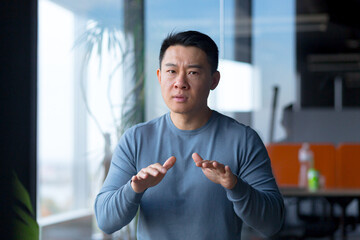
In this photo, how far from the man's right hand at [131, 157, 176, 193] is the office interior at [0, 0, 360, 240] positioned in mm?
281

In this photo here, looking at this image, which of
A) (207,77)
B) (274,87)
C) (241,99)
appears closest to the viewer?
(207,77)

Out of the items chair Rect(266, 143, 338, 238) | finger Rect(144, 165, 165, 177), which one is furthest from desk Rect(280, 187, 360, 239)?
finger Rect(144, 165, 165, 177)

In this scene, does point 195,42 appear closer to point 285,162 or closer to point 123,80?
point 123,80

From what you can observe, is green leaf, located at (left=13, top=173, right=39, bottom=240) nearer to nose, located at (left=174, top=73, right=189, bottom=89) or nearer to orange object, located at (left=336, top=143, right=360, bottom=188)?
nose, located at (left=174, top=73, right=189, bottom=89)

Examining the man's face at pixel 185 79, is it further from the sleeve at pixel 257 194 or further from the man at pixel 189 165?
the sleeve at pixel 257 194

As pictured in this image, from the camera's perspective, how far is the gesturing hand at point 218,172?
2.61 ft

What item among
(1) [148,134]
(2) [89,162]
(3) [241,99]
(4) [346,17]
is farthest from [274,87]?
(1) [148,134]

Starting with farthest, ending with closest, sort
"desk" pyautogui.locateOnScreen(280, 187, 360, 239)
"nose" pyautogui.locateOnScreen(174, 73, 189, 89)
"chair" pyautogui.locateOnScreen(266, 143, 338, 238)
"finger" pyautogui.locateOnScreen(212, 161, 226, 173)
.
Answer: "chair" pyautogui.locateOnScreen(266, 143, 338, 238), "desk" pyautogui.locateOnScreen(280, 187, 360, 239), "nose" pyautogui.locateOnScreen(174, 73, 189, 89), "finger" pyautogui.locateOnScreen(212, 161, 226, 173)

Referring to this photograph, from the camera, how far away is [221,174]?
2.65 ft

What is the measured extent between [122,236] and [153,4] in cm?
99

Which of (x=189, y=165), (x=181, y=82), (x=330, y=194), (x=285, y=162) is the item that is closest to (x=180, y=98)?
(x=181, y=82)

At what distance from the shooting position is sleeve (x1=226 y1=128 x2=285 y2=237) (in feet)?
2.80

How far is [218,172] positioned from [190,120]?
0.17 meters

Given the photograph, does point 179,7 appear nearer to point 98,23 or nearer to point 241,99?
point 98,23
